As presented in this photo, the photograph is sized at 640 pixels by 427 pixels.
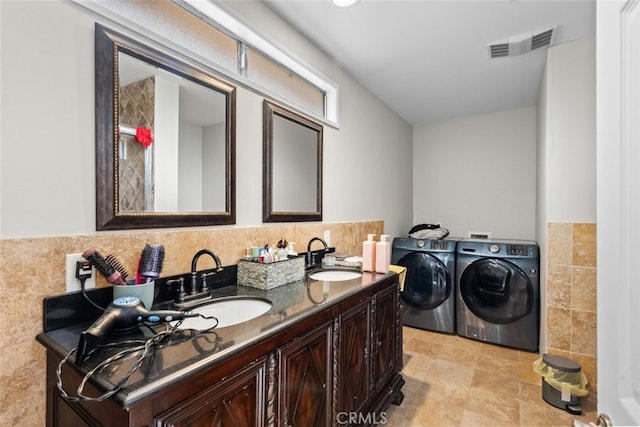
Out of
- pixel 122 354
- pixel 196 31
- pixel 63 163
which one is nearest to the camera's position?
pixel 122 354

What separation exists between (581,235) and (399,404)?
1827 millimetres

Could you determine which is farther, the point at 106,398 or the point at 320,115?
the point at 320,115

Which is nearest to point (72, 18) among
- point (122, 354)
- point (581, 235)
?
point (122, 354)

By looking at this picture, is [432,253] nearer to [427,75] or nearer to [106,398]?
[427,75]

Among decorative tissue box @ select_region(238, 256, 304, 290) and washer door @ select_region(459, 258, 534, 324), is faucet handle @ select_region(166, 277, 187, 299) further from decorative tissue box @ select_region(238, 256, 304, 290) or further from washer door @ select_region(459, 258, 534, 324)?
washer door @ select_region(459, 258, 534, 324)

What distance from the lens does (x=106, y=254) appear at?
113cm

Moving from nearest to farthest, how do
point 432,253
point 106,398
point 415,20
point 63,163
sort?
1. point 106,398
2. point 63,163
3. point 415,20
4. point 432,253

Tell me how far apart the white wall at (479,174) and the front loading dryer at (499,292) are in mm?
871

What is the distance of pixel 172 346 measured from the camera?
0.86 meters

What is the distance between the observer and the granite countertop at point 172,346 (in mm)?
692

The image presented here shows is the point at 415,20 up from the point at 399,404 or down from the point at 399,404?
up

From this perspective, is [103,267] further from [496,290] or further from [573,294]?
[496,290]

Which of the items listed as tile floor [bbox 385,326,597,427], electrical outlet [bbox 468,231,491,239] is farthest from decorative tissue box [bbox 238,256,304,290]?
electrical outlet [bbox 468,231,491,239]

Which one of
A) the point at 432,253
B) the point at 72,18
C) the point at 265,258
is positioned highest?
the point at 72,18
